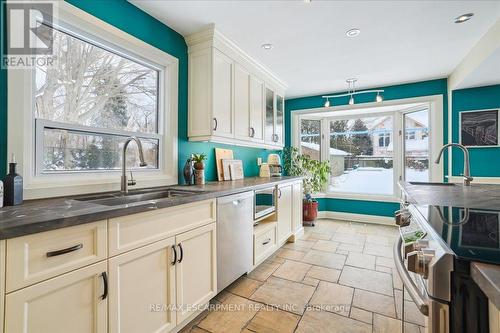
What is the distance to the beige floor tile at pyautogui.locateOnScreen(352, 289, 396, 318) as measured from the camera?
1861 mm

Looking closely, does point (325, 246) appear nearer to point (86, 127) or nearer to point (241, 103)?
point (241, 103)

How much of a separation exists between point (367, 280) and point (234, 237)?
1434 millimetres

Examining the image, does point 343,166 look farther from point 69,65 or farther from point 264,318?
point 69,65

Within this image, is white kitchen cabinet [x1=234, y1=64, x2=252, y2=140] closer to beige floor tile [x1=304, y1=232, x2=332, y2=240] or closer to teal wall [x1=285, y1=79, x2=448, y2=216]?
beige floor tile [x1=304, y1=232, x2=332, y2=240]

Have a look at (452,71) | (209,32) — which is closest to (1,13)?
(209,32)

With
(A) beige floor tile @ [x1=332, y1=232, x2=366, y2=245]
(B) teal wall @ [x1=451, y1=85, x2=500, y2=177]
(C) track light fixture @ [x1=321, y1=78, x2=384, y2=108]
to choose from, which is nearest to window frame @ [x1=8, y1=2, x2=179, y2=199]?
(A) beige floor tile @ [x1=332, y1=232, x2=366, y2=245]

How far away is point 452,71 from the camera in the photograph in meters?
3.39

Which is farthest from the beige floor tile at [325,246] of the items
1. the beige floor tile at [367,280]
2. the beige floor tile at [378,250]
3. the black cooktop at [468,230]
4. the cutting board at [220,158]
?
the black cooktop at [468,230]

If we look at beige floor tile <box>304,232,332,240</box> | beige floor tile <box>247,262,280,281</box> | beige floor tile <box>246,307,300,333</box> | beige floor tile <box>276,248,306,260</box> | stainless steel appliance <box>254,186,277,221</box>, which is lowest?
beige floor tile <box>246,307,300,333</box>

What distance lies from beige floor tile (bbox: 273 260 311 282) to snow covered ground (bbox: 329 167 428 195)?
8.63ft

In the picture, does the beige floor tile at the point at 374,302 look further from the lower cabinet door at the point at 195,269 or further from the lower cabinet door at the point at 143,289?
the lower cabinet door at the point at 143,289

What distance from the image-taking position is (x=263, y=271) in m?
2.54

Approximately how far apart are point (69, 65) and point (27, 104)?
43 centimetres

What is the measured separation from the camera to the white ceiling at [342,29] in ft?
6.44
